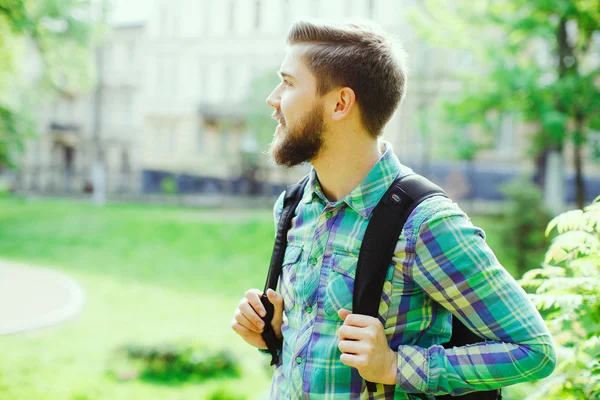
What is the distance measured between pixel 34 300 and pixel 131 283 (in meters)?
4.05

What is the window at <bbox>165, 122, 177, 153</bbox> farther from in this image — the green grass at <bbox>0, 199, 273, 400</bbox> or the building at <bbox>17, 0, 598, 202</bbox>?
the green grass at <bbox>0, 199, 273, 400</bbox>

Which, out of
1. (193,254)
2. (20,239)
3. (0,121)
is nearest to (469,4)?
(193,254)

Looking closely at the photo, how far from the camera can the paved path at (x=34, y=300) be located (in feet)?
27.6

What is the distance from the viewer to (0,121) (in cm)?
1727

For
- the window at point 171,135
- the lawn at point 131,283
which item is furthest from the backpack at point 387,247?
the window at point 171,135

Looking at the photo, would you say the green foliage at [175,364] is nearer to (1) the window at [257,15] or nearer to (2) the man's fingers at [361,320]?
(2) the man's fingers at [361,320]

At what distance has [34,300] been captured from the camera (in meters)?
9.62

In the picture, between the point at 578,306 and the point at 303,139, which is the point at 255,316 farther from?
the point at 578,306

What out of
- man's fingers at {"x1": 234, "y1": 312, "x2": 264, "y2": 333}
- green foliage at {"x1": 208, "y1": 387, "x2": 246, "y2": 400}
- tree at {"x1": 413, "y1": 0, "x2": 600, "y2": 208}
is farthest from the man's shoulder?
tree at {"x1": 413, "y1": 0, "x2": 600, "y2": 208}

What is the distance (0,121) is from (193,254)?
7716mm

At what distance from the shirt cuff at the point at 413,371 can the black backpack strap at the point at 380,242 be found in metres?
0.10

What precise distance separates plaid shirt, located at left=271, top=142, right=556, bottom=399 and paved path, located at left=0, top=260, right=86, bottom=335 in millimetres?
7685

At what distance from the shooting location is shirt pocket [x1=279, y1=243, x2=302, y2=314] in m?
1.80

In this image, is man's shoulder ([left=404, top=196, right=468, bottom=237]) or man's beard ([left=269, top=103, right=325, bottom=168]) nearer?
man's shoulder ([left=404, top=196, right=468, bottom=237])
